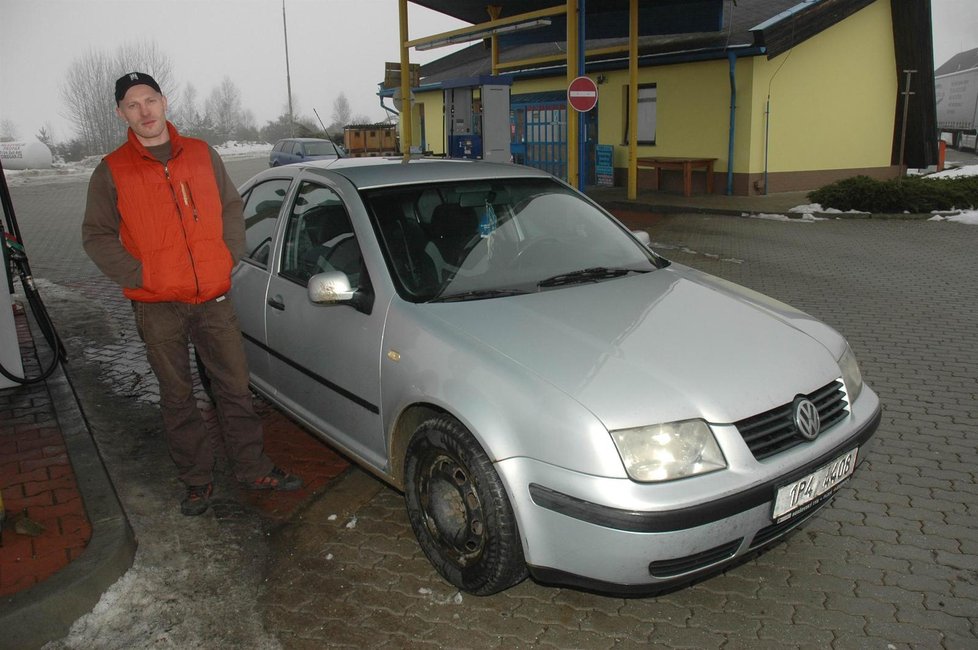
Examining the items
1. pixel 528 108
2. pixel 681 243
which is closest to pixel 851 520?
pixel 681 243

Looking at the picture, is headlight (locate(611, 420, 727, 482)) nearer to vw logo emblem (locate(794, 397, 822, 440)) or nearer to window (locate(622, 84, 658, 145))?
vw logo emblem (locate(794, 397, 822, 440))

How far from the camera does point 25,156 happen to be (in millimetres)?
40875

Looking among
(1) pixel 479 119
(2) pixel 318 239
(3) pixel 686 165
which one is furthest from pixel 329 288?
(3) pixel 686 165

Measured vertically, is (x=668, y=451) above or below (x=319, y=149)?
below

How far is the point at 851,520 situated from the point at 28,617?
11.1 feet

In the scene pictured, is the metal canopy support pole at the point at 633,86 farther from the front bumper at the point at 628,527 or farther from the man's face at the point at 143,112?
the front bumper at the point at 628,527

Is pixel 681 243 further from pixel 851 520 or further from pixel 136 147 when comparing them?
pixel 136 147

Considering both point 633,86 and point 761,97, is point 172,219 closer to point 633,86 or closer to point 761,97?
point 633,86

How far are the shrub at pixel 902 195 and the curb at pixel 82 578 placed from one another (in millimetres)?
14141

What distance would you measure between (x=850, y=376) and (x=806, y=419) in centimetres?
59

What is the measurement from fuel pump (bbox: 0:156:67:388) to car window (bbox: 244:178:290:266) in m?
1.46

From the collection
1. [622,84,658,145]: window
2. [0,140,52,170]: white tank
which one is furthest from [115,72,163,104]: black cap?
[0,140,52,170]: white tank

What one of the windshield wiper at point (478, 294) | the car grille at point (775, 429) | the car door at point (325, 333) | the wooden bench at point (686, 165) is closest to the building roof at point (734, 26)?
the wooden bench at point (686, 165)

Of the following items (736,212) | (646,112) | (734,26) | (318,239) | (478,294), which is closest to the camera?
(478,294)
